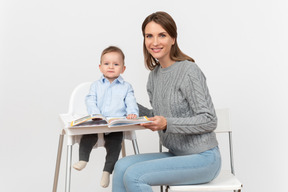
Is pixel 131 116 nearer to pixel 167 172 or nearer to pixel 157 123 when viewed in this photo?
pixel 157 123

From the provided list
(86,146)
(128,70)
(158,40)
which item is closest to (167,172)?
(86,146)

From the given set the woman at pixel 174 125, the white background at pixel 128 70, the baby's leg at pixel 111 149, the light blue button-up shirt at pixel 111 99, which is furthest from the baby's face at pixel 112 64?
the white background at pixel 128 70

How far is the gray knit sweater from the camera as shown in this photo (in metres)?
2.14

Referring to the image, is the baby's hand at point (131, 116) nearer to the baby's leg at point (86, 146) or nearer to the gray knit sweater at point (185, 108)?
the gray knit sweater at point (185, 108)

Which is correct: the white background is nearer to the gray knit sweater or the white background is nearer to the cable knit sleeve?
the gray knit sweater

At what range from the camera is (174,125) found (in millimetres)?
2135

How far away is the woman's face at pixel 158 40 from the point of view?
2299mm

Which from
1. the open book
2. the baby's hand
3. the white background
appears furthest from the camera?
the white background

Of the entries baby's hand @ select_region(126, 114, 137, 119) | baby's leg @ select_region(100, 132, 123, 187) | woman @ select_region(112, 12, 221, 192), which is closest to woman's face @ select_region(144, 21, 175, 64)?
woman @ select_region(112, 12, 221, 192)

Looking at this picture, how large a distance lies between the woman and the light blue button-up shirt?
0.49ft

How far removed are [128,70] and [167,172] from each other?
150 cm

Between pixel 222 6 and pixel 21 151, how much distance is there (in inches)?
82.8

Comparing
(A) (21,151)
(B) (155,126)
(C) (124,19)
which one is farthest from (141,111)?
(A) (21,151)

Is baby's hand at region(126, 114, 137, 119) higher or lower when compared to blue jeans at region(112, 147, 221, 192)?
higher
